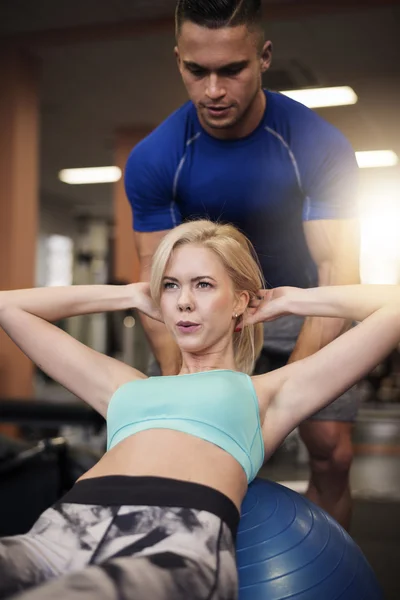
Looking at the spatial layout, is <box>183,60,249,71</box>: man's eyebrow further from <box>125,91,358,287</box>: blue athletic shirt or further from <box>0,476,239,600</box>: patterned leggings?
<box>0,476,239,600</box>: patterned leggings

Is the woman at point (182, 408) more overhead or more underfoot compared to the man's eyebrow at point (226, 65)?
more underfoot

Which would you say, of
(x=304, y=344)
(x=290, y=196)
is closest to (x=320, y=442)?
(x=304, y=344)

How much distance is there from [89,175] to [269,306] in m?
7.62

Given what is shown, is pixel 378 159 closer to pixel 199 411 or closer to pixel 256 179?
pixel 256 179

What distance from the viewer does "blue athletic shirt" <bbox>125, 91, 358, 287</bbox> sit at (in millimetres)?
1921

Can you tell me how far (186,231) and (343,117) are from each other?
3534 millimetres

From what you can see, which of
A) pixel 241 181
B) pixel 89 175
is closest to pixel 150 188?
pixel 241 181

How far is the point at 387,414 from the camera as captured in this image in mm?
5715

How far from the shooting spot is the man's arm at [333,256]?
189 cm

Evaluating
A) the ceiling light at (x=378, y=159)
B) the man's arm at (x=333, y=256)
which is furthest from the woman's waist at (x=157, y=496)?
the ceiling light at (x=378, y=159)

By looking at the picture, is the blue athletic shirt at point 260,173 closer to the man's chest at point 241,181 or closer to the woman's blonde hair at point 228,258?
the man's chest at point 241,181

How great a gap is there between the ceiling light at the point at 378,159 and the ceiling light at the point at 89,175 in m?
3.41

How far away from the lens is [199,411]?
56.3 inches

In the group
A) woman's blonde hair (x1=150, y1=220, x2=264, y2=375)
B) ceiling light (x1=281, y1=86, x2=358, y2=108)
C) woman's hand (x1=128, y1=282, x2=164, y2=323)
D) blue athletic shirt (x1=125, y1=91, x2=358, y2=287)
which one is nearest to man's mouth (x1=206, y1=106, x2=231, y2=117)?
blue athletic shirt (x1=125, y1=91, x2=358, y2=287)
